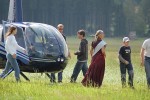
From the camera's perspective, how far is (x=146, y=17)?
372 feet

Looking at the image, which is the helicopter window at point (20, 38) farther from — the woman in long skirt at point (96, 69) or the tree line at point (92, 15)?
the tree line at point (92, 15)

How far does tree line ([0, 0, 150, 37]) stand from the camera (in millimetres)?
105062

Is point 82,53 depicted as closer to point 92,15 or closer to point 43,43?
point 43,43

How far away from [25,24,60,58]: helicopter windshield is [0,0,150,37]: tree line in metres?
87.4

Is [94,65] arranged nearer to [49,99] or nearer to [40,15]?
[49,99]

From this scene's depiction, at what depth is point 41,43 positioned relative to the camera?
1451 cm

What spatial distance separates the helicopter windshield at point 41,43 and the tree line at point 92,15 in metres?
87.4

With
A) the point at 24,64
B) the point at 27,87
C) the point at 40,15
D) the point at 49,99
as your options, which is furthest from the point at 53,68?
the point at 40,15

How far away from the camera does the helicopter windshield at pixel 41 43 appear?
47.4 feet

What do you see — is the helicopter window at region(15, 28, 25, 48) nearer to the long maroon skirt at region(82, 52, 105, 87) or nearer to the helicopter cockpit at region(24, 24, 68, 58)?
the helicopter cockpit at region(24, 24, 68, 58)

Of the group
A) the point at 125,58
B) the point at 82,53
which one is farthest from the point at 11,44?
the point at 125,58

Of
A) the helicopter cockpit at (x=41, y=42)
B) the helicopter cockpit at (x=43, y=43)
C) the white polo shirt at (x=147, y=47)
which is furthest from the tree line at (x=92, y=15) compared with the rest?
the white polo shirt at (x=147, y=47)

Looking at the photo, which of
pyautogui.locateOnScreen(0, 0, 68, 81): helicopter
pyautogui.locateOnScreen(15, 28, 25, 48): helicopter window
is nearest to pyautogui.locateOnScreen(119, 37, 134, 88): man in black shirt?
pyautogui.locateOnScreen(0, 0, 68, 81): helicopter

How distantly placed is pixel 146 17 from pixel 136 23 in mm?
3042
